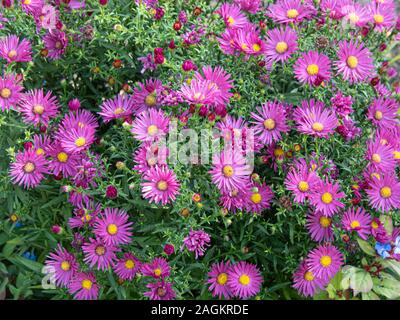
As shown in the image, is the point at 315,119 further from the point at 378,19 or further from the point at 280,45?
the point at 378,19

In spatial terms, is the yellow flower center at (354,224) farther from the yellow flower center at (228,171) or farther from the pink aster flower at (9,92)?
the pink aster flower at (9,92)

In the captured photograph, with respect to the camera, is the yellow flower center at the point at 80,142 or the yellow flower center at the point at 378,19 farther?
the yellow flower center at the point at 378,19

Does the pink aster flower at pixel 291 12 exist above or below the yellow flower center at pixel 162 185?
above

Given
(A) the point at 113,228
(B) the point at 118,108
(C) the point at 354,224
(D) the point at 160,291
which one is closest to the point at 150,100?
(B) the point at 118,108

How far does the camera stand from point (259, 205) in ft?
8.10

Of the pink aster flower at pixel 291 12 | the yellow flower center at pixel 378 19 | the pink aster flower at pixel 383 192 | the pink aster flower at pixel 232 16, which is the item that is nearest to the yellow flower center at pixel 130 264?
the pink aster flower at pixel 383 192

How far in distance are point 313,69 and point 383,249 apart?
0.83 meters

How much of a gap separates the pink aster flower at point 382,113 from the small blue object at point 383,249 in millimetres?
561

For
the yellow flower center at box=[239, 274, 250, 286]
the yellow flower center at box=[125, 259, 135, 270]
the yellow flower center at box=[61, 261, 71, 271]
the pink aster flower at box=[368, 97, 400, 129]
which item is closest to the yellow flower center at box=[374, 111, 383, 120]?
the pink aster flower at box=[368, 97, 400, 129]

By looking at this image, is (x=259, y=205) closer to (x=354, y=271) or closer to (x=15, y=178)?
(x=354, y=271)

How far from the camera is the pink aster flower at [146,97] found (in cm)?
251
